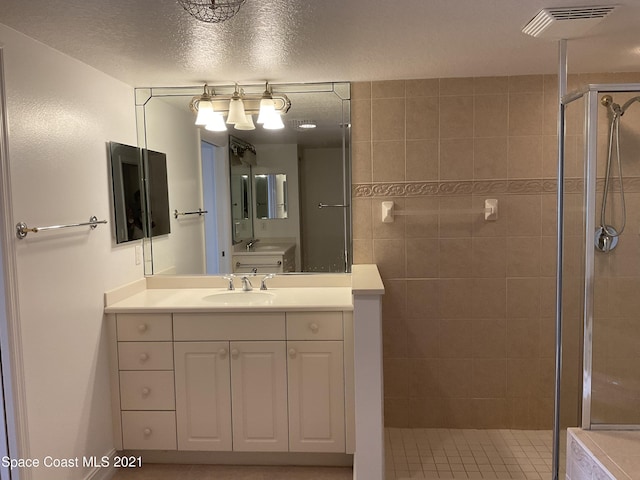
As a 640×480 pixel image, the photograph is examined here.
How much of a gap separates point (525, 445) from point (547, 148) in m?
1.69

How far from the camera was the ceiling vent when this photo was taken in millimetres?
1877

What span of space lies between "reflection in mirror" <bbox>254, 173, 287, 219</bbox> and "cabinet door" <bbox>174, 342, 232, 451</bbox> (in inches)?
35.9

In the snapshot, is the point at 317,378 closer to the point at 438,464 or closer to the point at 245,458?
the point at 245,458

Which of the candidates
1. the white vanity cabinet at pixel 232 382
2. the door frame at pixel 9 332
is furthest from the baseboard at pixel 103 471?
the door frame at pixel 9 332

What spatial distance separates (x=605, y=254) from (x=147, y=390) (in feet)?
7.37

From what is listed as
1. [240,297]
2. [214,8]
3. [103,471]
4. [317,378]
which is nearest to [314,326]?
[317,378]

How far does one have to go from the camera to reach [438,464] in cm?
273

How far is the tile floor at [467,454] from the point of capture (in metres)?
2.64

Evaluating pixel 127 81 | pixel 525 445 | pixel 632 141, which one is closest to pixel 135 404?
pixel 127 81

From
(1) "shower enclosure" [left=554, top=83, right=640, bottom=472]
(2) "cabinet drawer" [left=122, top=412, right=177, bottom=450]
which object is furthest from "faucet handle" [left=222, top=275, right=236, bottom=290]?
(1) "shower enclosure" [left=554, top=83, right=640, bottom=472]

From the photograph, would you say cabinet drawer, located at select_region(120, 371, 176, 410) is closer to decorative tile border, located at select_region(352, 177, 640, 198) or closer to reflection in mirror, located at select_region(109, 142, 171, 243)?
reflection in mirror, located at select_region(109, 142, 171, 243)

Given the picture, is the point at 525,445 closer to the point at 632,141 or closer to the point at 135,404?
the point at 632,141

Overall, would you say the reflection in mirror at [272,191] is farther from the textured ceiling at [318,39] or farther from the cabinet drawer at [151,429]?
the cabinet drawer at [151,429]

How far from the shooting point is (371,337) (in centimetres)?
225
